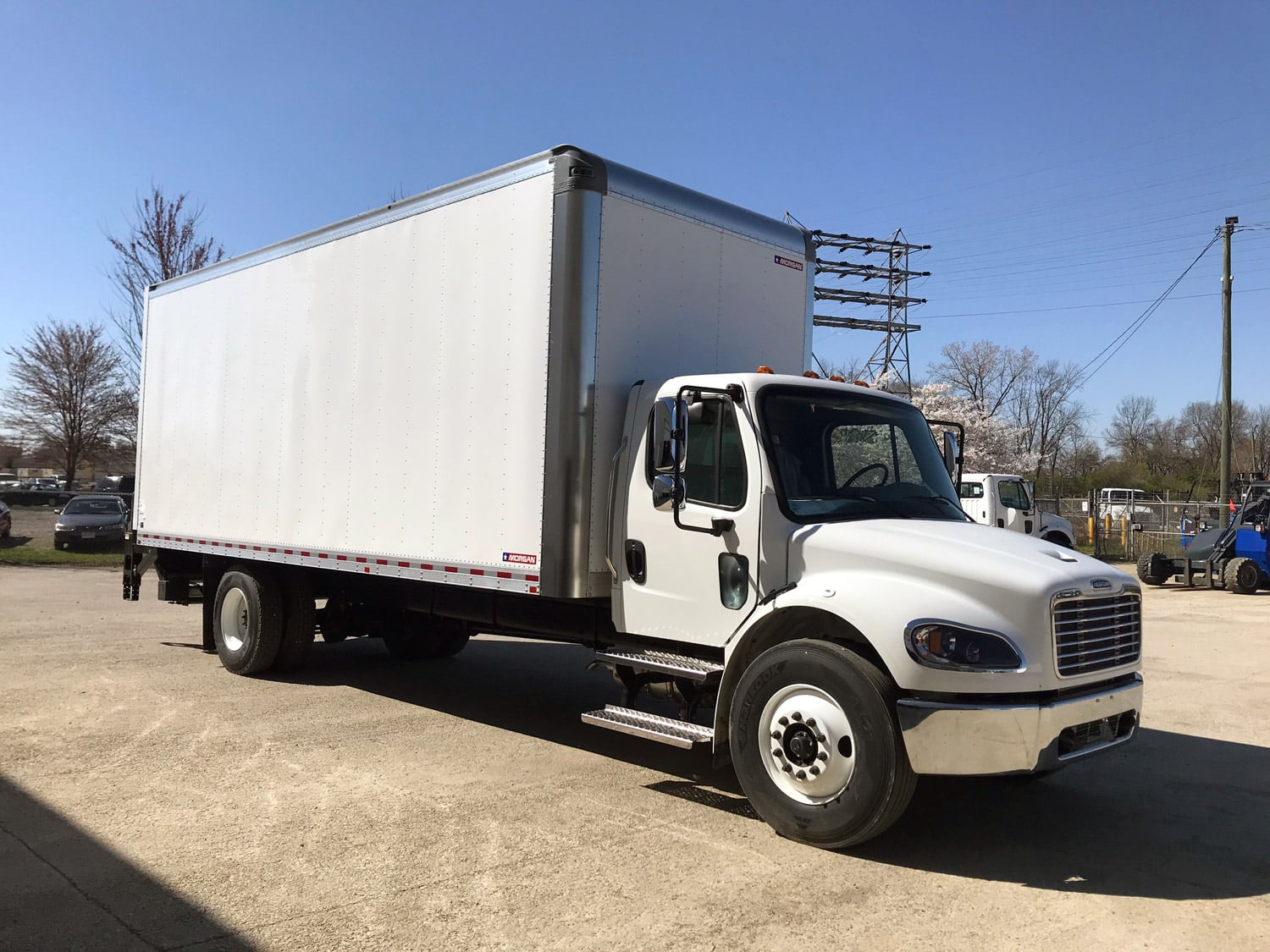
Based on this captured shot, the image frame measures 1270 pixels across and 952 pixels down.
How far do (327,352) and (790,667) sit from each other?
5.08 m

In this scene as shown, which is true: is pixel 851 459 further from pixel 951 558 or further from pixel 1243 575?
pixel 1243 575

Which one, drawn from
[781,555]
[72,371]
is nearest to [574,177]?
[781,555]

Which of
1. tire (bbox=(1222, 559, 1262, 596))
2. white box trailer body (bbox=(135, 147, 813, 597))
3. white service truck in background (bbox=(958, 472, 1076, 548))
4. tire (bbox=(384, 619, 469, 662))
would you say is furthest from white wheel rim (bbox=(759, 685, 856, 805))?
tire (bbox=(1222, 559, 1262, 596))

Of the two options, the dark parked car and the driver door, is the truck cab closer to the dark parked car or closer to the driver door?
the driver door

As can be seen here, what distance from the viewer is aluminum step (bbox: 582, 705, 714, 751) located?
217 inches

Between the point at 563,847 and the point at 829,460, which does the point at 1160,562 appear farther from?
the point at 563,847

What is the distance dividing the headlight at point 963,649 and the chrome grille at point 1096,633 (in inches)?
12.1

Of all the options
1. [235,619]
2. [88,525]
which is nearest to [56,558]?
[88,525]

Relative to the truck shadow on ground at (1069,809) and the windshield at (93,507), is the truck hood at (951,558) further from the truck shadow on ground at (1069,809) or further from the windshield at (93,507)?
the windshield at (93,507)

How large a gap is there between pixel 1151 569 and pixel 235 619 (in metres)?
20.6

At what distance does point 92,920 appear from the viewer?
4.04 m

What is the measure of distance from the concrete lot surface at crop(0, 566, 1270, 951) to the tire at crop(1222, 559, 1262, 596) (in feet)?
48.6

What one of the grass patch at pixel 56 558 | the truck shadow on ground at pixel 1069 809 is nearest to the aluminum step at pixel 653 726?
the truck shadow on ground at pixel 1069 809

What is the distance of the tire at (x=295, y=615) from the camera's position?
9461mm
